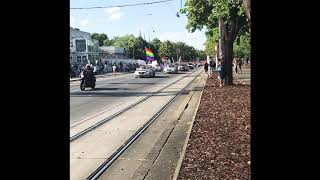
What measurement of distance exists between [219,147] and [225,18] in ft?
45.0

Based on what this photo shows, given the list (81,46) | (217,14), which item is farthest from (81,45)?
(217,14)

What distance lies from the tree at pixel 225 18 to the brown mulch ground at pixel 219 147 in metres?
5.94

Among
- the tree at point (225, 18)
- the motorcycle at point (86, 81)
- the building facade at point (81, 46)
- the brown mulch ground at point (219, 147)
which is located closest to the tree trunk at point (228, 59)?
the tree at point (225, 18)

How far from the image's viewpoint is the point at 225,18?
21203mm

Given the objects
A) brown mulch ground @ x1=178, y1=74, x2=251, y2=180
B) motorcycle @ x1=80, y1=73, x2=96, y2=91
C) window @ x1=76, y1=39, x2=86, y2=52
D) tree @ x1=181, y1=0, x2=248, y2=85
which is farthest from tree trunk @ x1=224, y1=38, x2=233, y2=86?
window @ x1=76, y1=39, x2=86, y2=52

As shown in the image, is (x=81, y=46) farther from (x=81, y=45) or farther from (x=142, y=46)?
(x=142, y=46)

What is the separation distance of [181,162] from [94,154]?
213 centimetres

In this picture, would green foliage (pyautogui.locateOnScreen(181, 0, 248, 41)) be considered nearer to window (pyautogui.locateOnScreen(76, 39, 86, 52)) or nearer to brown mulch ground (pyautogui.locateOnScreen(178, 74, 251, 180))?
brown mulch ground (pyautogui.locateOnScreen(178, 74, 251, 180))

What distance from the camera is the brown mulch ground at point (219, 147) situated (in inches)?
252

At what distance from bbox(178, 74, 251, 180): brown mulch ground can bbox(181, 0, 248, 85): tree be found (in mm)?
5940
